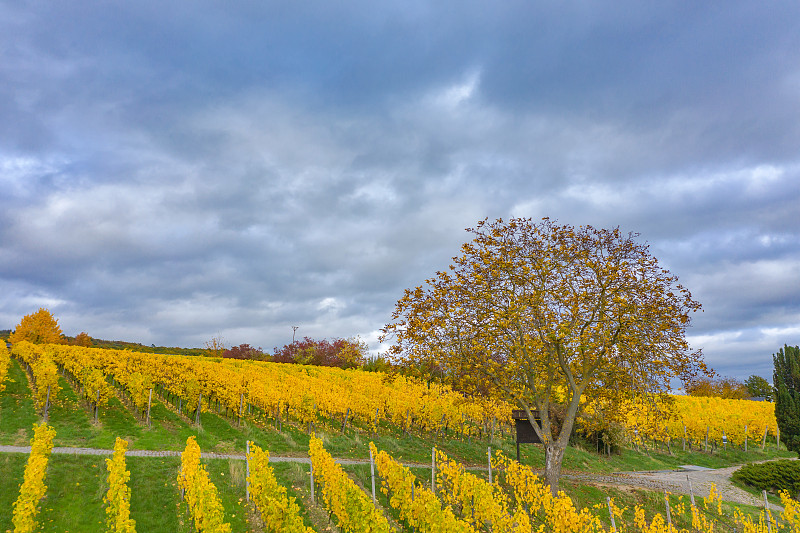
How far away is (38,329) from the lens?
61.1 m

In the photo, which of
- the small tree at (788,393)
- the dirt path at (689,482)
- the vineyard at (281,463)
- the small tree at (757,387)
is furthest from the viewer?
the small tree at (757,387)

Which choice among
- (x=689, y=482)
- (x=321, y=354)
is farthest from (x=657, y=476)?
(x=321, y=354)

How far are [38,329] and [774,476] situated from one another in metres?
82.5

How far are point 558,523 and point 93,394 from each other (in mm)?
22863

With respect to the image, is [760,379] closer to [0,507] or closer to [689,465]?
[689,465]

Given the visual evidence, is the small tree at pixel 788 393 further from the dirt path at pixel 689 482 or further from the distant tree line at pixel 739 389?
the distant tree line at pixel 739 389

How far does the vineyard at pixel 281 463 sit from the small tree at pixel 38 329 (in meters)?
28.5

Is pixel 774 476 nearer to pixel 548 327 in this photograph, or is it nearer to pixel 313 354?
pixel 548 327

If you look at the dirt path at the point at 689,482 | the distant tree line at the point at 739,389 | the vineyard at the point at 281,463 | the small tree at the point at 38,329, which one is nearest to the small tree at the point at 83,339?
the small tree at the point at 38,329

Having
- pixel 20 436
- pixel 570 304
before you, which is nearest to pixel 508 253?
pixel 570 304

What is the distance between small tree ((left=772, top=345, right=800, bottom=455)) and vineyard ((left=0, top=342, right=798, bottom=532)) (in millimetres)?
7392

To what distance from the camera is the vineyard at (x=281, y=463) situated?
11.4 meters

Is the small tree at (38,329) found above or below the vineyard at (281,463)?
above

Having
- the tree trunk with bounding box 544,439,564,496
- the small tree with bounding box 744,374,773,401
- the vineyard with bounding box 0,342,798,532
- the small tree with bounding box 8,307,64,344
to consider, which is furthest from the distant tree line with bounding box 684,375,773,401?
the small tree with bounding box 8,307,64,344
